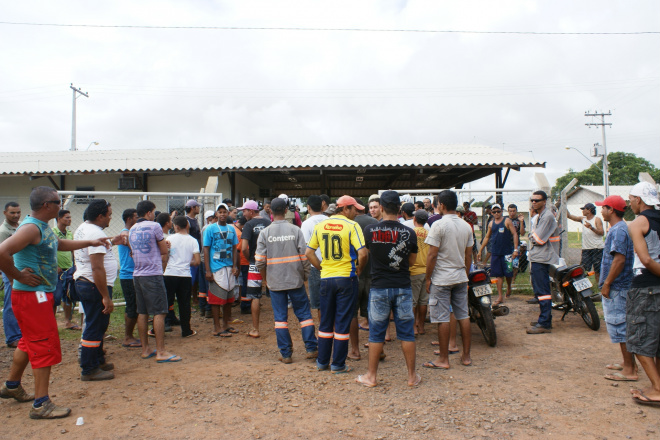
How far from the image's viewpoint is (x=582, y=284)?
5.88 m

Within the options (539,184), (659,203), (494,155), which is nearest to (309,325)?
(659,203)

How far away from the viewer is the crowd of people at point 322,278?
3671 mm

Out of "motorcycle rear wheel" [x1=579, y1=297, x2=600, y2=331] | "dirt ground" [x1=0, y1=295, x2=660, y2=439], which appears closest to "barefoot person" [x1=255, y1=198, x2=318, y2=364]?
"dirt ground" [x1=0, y1=295, x2=660, y2=439]

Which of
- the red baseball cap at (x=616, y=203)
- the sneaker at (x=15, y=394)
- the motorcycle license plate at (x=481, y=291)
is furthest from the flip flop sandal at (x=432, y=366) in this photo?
the sneaker at (x=15, y=394)

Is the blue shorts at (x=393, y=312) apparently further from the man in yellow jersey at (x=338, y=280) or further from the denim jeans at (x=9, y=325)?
the denim jeans at (x=9, y=325)

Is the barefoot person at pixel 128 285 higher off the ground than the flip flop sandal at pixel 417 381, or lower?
higher

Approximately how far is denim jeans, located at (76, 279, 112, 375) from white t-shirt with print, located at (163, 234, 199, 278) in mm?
1381

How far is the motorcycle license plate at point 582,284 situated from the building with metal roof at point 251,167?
236 inches

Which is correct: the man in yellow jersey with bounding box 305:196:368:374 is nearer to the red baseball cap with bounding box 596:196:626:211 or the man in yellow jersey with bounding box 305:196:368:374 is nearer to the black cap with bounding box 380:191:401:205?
the black cap with bounding box 380:191:401:205

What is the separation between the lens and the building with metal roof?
11.6 meters

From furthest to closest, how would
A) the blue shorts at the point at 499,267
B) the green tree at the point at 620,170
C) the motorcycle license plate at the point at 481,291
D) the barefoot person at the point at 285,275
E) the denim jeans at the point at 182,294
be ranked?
the green tree at the point at 620,170, the blue shorts at the point at 499,267, the denim jeans at the point at 182,294, the motorcycle license plate at the point at 481,291, the barefoot person at the point at 285,275

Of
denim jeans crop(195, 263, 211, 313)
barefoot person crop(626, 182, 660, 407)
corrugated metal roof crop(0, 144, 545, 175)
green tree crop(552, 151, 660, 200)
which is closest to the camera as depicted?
barefoot person crop(626, 182, 660, 407)

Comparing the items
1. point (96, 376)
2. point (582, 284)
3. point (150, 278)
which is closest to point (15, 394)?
point (96, 376)

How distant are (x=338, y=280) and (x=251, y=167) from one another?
742 cm
